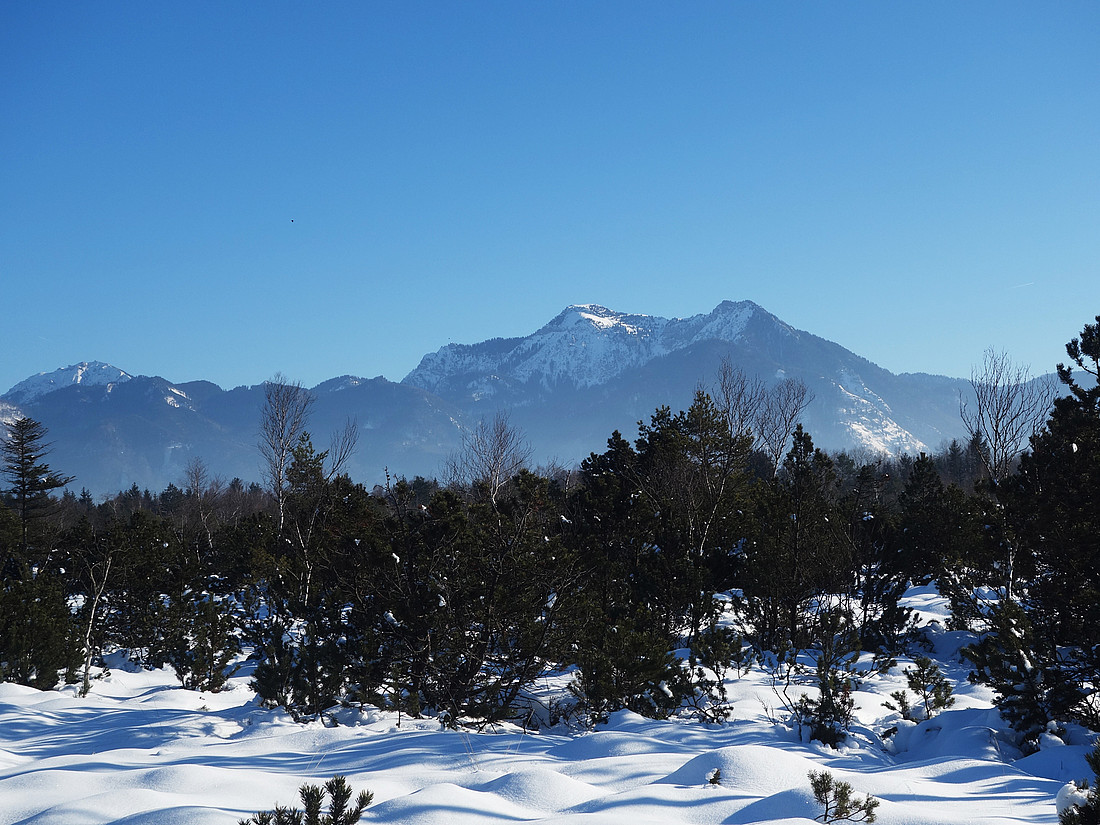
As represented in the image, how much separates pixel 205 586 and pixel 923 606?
18163 millimetres

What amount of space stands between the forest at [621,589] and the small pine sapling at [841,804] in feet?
10.9

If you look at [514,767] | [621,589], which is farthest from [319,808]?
[621,589]

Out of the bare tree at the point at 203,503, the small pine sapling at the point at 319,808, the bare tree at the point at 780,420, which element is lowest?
the small pine sapling at the point at 319,808

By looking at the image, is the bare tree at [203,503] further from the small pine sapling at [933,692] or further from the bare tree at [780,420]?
the bare tree at [780,420]

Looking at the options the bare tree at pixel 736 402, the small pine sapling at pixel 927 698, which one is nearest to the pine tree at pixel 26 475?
the bare tree at pixel 736 402

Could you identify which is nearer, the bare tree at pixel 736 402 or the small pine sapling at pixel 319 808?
the small pine sapling at pixel 319 808

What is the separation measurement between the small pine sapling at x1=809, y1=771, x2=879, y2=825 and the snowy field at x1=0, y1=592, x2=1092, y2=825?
0.15 m

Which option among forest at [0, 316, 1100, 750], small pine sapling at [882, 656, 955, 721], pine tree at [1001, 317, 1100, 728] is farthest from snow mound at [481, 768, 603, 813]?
pine tree at [1001, 317, 1100, 728]

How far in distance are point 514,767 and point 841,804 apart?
2.58 meters

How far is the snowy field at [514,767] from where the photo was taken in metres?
4.04

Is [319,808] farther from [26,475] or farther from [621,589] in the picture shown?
[26,475]

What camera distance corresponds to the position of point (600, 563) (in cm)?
1168

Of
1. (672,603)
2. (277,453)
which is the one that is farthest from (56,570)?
(672,603)

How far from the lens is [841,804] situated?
3721 mm
